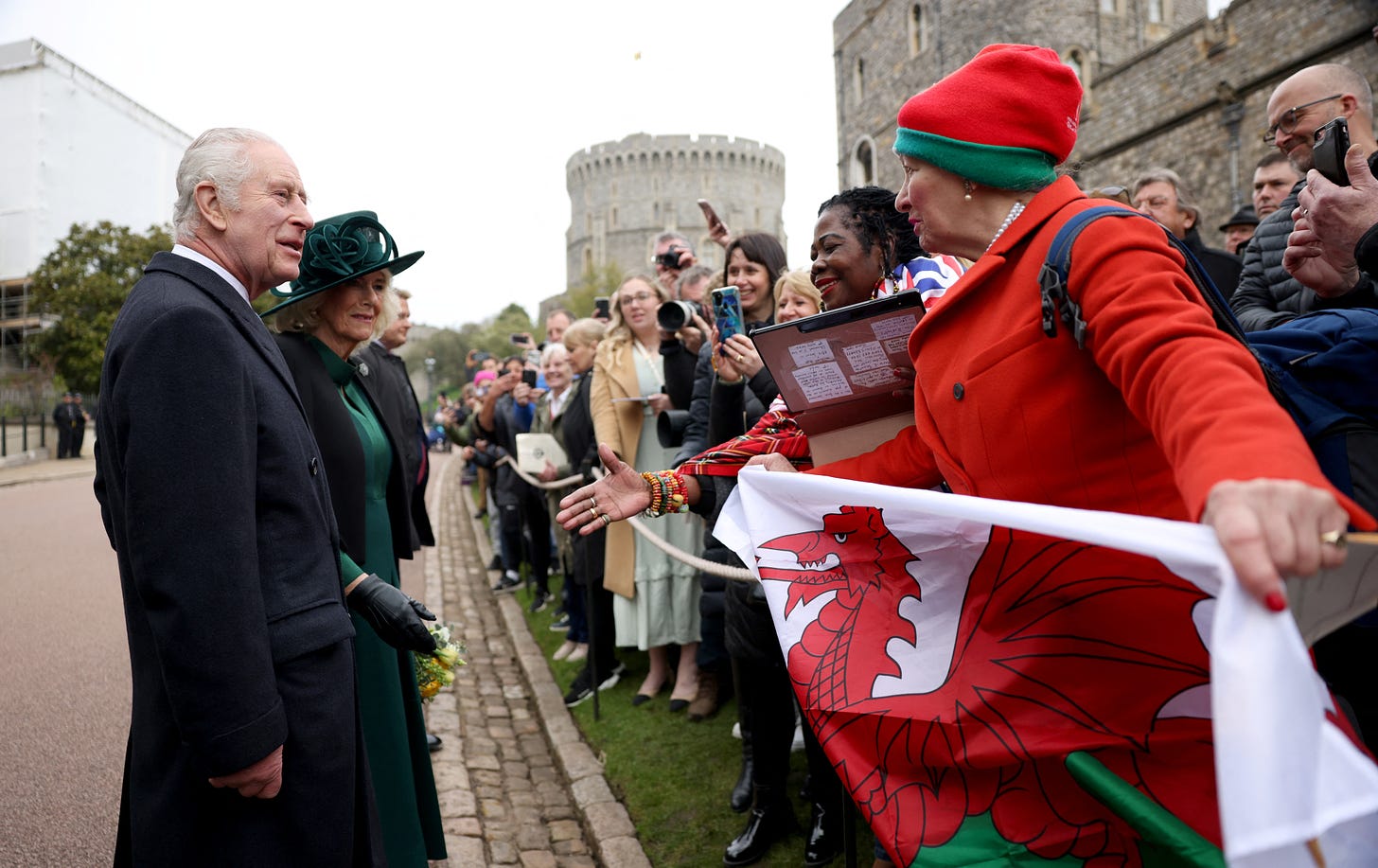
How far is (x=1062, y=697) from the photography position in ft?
5.52

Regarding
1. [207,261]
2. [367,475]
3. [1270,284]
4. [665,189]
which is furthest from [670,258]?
[665,189]

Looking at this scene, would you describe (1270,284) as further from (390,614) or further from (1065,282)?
(390,614)

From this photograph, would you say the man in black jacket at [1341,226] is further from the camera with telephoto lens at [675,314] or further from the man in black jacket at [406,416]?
the man in black jacket at [406,416]

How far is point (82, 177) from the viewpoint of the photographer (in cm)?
5072

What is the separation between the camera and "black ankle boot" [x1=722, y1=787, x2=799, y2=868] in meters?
3.58

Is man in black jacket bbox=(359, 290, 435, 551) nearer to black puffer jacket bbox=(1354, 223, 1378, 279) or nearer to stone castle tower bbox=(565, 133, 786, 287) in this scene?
black puffer jacket bbox=(1354, 223, 1378, 279)

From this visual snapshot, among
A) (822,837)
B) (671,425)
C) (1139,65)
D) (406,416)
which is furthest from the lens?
(1139,65)

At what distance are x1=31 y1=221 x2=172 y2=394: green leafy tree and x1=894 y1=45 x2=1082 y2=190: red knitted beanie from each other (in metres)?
35.3

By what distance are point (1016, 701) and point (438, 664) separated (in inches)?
88.4

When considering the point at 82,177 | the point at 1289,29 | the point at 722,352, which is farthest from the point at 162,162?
the point at 722,352

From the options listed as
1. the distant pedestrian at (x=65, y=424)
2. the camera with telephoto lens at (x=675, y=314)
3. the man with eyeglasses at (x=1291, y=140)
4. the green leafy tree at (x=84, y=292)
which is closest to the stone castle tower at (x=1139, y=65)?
the man with eyeglasses at (x=1291, y=140)

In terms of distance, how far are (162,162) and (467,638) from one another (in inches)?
2354

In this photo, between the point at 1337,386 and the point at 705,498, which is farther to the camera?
the point at 705,498

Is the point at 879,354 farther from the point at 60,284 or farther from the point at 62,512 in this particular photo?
the point at 60,284
